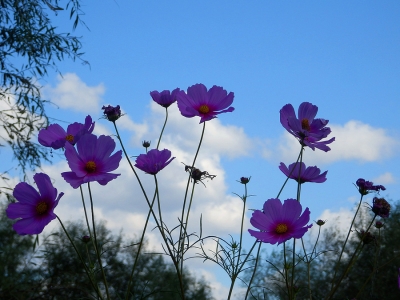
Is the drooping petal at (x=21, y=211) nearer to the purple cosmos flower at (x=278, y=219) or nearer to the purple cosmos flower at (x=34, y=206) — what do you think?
the purple cosmos flower at (x=34, y=206)

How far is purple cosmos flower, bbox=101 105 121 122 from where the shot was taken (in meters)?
1.29

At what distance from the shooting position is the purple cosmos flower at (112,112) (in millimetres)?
1286

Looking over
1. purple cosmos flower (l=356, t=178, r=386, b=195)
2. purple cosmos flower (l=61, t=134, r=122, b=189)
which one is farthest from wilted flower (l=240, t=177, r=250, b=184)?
purple cosmos flower (l=61, t=134, r=122, b=189)

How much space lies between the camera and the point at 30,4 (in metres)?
5.21

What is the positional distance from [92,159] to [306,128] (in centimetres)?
46

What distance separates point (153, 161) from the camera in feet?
3.81

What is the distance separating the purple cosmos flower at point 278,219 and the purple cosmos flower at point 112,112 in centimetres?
38

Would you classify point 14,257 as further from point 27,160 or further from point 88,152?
point 88,152

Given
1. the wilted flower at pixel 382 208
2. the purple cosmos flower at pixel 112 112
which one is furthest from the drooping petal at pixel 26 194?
the wilted flower at pixel 382 208

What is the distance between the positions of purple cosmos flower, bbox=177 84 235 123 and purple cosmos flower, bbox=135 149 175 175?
108 millimetres

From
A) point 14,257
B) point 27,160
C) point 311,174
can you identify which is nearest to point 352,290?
point 14,257

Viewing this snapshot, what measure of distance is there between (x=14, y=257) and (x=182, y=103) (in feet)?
22.6

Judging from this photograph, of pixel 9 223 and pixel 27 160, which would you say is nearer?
pixel 27 160

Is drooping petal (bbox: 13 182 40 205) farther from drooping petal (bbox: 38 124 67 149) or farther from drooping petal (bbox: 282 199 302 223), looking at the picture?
drooping petal (bbox: 282 199 302 223)
